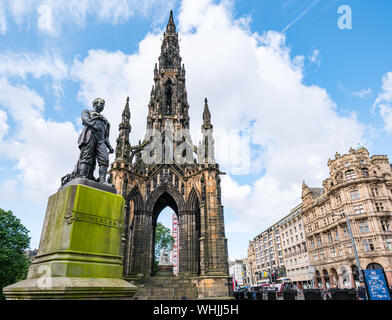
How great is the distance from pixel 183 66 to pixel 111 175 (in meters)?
22.2

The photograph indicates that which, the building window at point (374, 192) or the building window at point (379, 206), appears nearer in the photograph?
the building window at point (379, 206)

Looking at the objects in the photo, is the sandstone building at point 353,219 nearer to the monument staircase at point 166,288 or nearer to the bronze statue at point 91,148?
the monument staircase at point 166,288

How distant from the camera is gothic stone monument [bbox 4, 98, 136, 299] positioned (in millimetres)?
3162

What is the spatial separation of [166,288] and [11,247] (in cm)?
1578

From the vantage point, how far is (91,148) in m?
4.65

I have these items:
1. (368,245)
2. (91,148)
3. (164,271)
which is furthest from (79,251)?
(368,245)

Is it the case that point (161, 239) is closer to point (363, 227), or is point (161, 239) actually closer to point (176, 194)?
point (176, 194)

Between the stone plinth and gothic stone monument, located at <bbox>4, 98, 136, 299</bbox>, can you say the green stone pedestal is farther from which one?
the stone plinth

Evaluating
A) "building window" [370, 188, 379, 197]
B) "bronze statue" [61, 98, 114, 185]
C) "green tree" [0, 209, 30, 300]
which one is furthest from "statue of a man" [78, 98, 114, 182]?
"building window" [370, 188, 379, 197]

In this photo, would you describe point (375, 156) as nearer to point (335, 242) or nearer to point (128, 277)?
point (335, 242)

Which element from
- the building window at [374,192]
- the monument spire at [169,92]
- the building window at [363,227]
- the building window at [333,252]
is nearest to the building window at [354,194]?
the building window at [374,192]

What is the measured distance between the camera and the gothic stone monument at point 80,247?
124 inches
